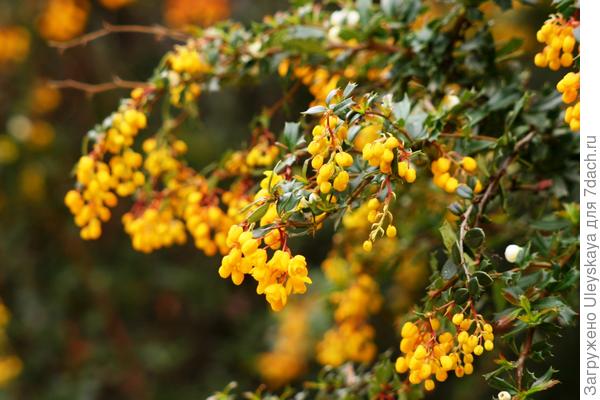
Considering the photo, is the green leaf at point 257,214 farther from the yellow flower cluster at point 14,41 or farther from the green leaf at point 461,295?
the yellow flower cluster at point 14,41

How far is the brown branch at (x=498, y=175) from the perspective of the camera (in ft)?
3.00

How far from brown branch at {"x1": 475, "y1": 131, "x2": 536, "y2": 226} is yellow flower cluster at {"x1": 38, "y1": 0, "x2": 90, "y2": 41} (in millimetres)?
1962

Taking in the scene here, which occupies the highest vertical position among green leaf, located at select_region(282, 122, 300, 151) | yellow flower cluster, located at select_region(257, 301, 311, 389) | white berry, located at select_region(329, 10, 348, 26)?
white berry, located at select_region(329, 10, 348, 26)

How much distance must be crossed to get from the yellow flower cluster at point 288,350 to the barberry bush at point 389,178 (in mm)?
1123

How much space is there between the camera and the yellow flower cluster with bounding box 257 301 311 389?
2.54 meters

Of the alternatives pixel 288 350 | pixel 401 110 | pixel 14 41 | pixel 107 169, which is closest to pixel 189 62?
pixel 107 169

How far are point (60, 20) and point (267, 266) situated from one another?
2098mm

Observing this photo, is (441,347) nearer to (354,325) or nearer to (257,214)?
(257,214)

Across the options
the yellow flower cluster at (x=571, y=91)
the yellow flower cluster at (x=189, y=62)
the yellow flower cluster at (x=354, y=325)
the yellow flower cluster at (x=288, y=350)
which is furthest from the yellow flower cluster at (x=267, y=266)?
the yellow flower cluster at (x=288, y=350)

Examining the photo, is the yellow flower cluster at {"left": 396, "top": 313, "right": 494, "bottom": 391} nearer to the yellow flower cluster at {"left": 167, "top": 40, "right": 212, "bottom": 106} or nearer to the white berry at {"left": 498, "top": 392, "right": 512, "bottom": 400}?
the white berry at {"left": 498, "top": 392, "right": 512, "bottom": 400}

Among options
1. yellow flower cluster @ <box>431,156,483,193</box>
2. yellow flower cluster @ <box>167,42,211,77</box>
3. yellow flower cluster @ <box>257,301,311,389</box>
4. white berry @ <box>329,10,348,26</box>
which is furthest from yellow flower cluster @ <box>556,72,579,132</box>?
yellow flower cluster @ <box>257,301,311,389</box>

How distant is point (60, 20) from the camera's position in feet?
8.41

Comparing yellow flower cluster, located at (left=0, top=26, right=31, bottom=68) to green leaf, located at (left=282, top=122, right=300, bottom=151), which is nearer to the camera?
green leaf, located at (left=282, top=122, right=300, bottom=151)
